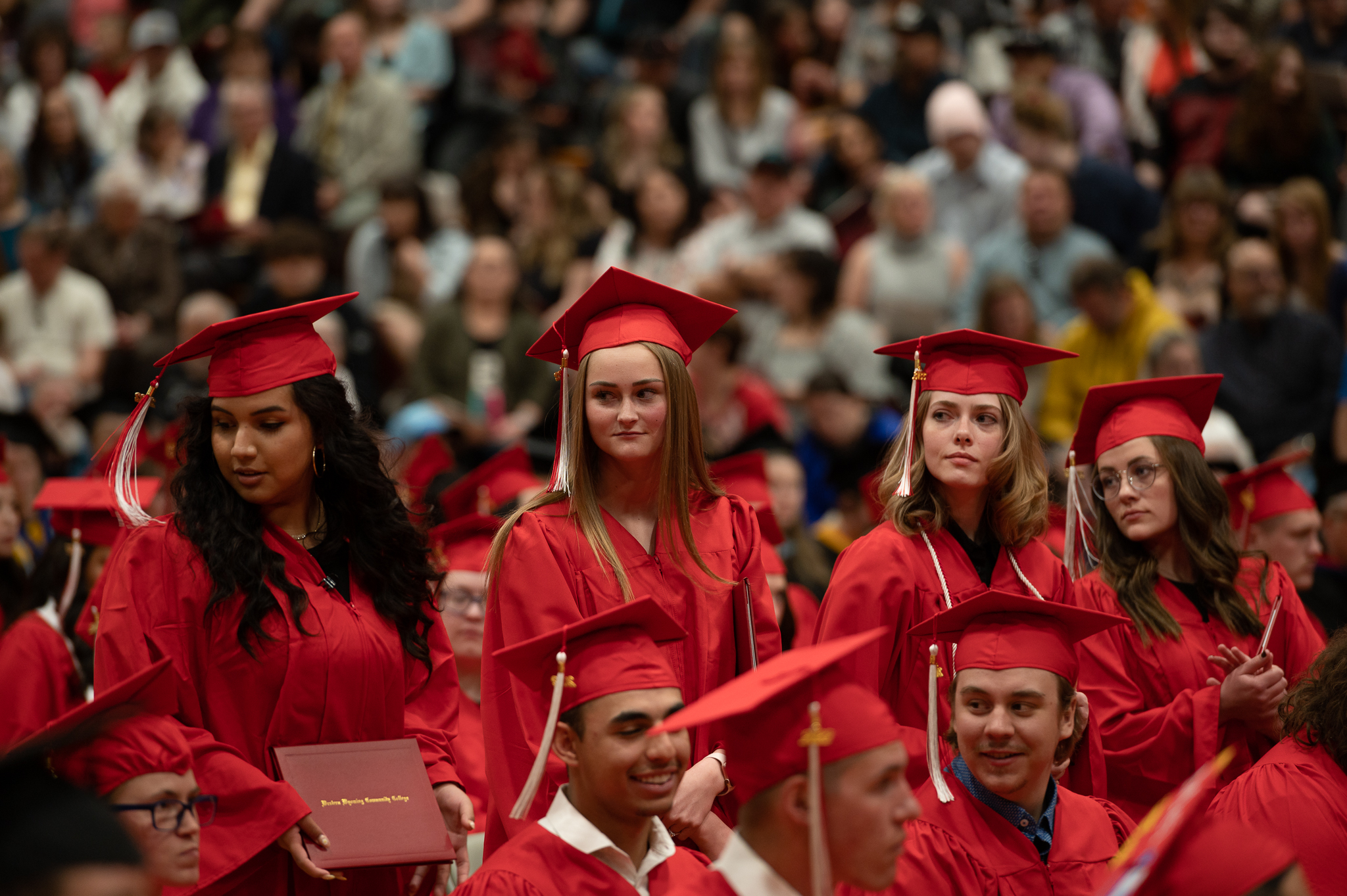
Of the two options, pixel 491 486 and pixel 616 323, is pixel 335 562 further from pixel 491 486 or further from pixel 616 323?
pixel 491 486

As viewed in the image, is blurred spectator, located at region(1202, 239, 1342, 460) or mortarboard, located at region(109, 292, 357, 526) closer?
mortarboard, located at region(109, 292, 357, 526)

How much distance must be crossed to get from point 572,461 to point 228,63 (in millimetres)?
10149

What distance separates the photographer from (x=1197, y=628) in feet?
15.3

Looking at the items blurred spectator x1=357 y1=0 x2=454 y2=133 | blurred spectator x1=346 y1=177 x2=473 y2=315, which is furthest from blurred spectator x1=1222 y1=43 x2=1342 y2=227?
blurred spectator x1=357 y1=0 x2=454 y2=133

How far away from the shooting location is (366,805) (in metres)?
3.71

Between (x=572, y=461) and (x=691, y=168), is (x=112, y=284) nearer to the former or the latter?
(x=691, y=168)

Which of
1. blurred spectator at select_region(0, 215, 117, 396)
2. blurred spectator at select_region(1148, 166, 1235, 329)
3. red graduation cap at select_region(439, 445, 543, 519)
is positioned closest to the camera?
red graduation cap at select_region(439, 445, 543, 519)

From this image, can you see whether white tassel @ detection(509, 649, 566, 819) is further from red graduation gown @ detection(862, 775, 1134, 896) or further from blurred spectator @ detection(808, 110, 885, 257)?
blurred spectator @ detection(808, 110, 885, 257)

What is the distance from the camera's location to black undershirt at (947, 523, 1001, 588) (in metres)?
4.27

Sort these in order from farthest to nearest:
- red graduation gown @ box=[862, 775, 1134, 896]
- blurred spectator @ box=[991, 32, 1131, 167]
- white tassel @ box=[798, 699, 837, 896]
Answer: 1. blurred spectator @ box=[991, 32, 1131, 167]
2. red graduation gown @ box=[862, 775, 1134, 896]
3. white tassel @ box=[798, 699, 837, 896]

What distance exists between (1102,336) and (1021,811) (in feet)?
17.3

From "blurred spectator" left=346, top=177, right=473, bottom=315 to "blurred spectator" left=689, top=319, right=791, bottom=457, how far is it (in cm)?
280

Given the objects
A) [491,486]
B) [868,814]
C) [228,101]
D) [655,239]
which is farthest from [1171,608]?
[228,101]

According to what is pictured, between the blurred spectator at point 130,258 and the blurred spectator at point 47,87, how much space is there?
7.25 feet
